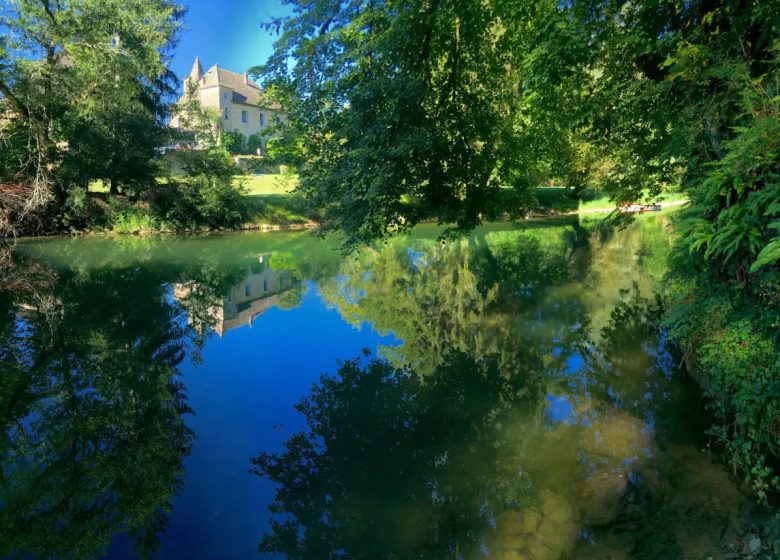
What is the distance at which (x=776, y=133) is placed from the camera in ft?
13.2

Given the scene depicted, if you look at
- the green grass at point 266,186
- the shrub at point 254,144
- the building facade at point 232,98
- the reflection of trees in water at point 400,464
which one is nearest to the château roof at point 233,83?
the building facade at point 232,98

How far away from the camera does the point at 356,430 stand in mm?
7125

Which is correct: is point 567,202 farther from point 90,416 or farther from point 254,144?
point 90,416

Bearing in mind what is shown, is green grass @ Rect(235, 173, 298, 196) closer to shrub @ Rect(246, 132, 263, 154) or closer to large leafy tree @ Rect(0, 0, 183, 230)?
shrub @ Rect(246, 132, 263, 154)

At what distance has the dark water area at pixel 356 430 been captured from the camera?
16.2ft

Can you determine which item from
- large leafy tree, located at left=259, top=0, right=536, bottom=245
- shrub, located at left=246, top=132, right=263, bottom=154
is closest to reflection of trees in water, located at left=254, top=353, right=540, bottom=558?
large leafy tree, located at left=259, top=0, right=536, bottom=245

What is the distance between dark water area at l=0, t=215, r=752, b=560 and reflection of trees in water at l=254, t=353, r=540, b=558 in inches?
1.1

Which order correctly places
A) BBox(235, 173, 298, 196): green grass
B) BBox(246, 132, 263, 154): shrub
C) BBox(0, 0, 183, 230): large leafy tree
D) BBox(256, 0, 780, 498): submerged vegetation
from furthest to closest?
1. BBox(246, 132, 263, 154): shrub
2. BBox(235, 173, 298, 196): green grass
3. BBox(0, 0, 183, 230): large leafy tree
4. BBox(256, 0, 780, 498): submerged vegetation

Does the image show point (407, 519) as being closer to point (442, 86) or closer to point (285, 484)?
point (285, 484)

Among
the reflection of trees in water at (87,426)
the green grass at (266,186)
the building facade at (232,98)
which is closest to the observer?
the reflection of trees in water at (87,426)

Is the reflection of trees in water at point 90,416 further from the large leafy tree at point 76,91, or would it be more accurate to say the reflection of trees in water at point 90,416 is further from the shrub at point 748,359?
the large leafy tree at point 76,91

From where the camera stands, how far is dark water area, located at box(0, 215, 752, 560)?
493cm

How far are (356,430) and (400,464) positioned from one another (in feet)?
3.75

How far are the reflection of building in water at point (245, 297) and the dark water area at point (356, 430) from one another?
15 cm
